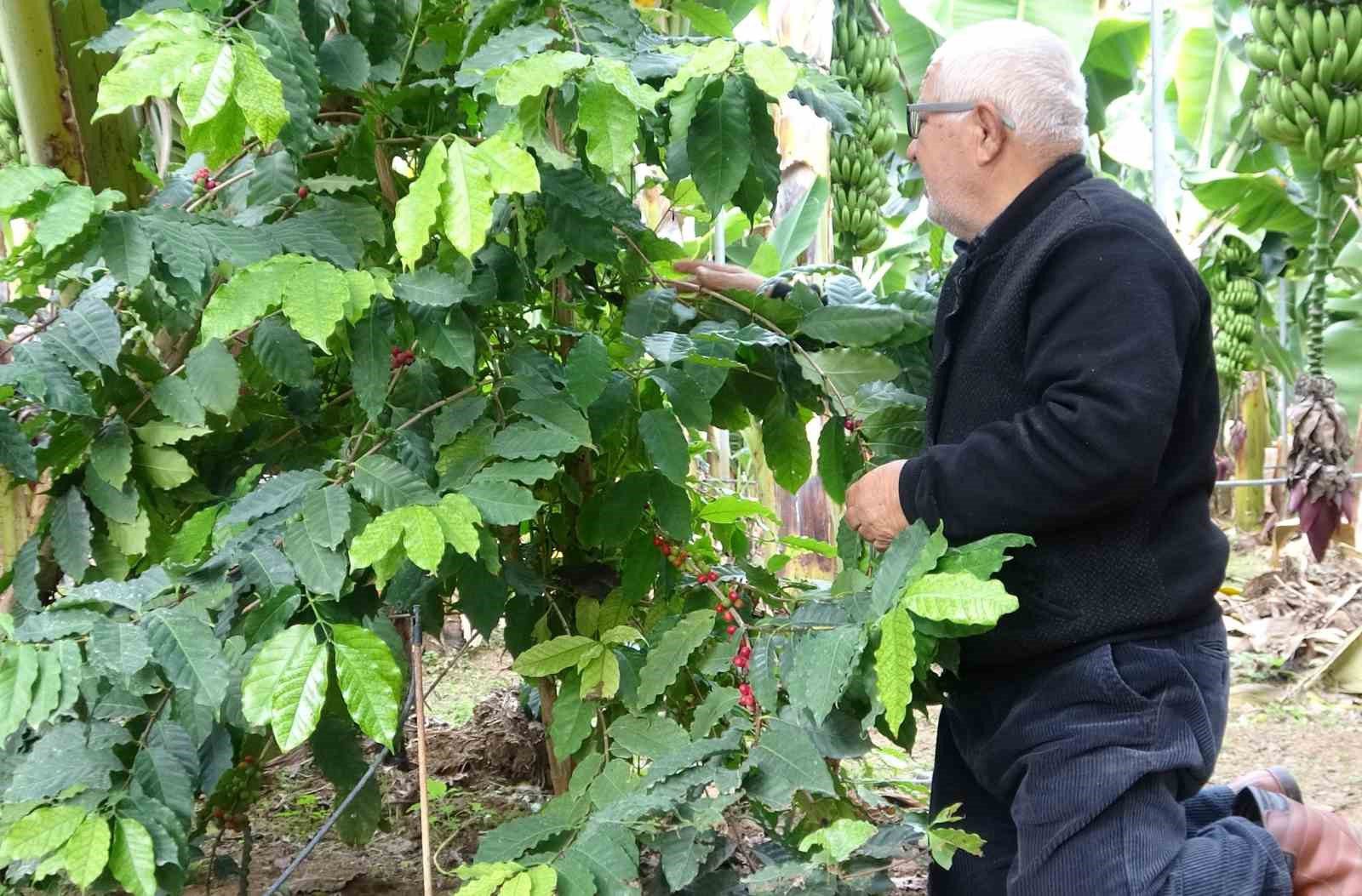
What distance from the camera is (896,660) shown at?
4.14 ft

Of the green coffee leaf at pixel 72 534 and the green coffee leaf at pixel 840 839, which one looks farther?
the green coffee leaf at pixel 72 534

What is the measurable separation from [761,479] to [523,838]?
364 centimetres

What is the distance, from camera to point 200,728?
54.2 inches

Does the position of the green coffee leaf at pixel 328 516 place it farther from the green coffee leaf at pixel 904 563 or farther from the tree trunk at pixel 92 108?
the tree trunk at pixel 92 108

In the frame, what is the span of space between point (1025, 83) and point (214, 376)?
117 cm

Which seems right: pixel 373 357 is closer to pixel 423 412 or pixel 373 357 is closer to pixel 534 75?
pixel 423 412

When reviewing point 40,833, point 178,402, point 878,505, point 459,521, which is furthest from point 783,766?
point 178,402

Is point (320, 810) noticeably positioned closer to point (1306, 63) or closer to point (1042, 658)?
point (1042, 658)

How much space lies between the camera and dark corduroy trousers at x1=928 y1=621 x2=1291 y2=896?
1.52m

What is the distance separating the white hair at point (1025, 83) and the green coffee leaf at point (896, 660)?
784 millimetres

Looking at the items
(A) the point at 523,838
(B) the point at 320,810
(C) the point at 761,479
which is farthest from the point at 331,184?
(C) the point at 761,479

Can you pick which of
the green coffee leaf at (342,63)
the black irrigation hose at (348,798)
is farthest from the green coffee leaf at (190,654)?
the green coffee leaf at (342,63)

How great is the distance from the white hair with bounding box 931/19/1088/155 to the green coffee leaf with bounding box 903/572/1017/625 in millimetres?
734

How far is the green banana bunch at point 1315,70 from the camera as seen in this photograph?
4094 mm
